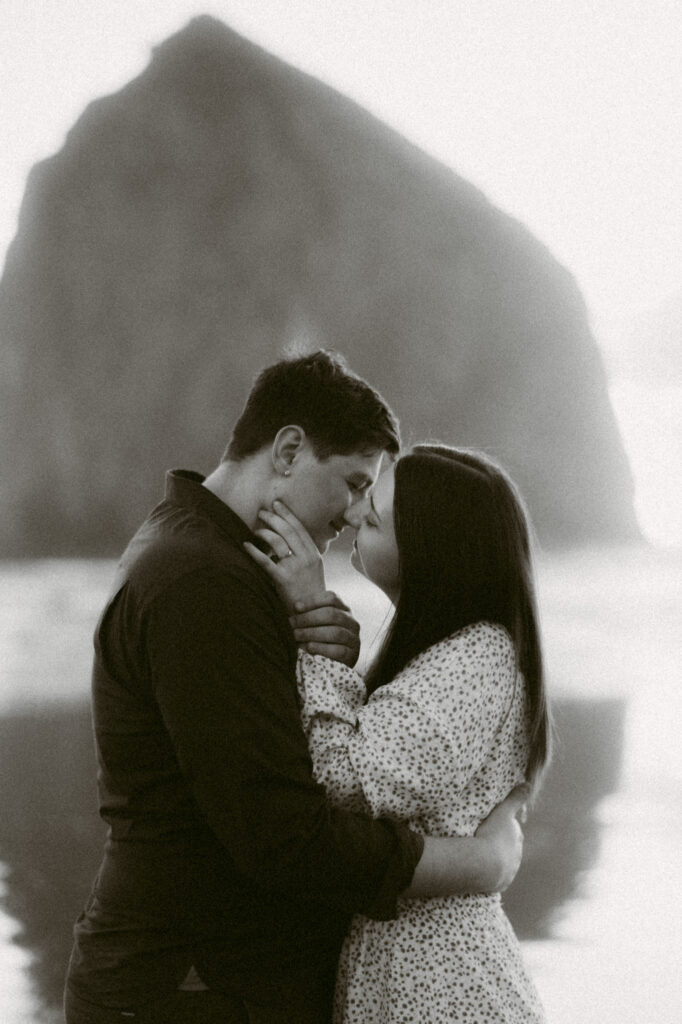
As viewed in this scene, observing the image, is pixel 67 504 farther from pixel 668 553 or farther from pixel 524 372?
pixel 668 553

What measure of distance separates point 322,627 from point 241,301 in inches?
93.5

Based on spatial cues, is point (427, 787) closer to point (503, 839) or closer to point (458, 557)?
point (503, 839)

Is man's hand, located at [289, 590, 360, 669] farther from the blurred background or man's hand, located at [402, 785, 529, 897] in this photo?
the blurred background

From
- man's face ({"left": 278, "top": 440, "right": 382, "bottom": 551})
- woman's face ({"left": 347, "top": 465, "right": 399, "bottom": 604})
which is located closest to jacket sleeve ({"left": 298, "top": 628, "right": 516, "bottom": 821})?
woman's face ({"left": 347, "top": 465, "right": 399, "bottom": 604})

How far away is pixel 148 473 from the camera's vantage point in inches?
129

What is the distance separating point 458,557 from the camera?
3.99 feet

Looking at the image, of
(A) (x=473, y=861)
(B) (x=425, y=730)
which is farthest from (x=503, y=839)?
(B) (x=425, y=730)

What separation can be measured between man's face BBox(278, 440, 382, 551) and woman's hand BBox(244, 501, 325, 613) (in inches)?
1.2

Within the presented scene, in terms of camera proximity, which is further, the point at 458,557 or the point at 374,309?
the point at 374,309

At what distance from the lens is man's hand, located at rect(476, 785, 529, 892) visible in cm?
117

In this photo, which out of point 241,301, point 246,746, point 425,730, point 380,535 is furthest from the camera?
point 241,301

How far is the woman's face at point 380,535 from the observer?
1.26m

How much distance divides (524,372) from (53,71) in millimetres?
1808

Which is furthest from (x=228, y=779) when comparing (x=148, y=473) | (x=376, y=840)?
(x=148, y=473)
